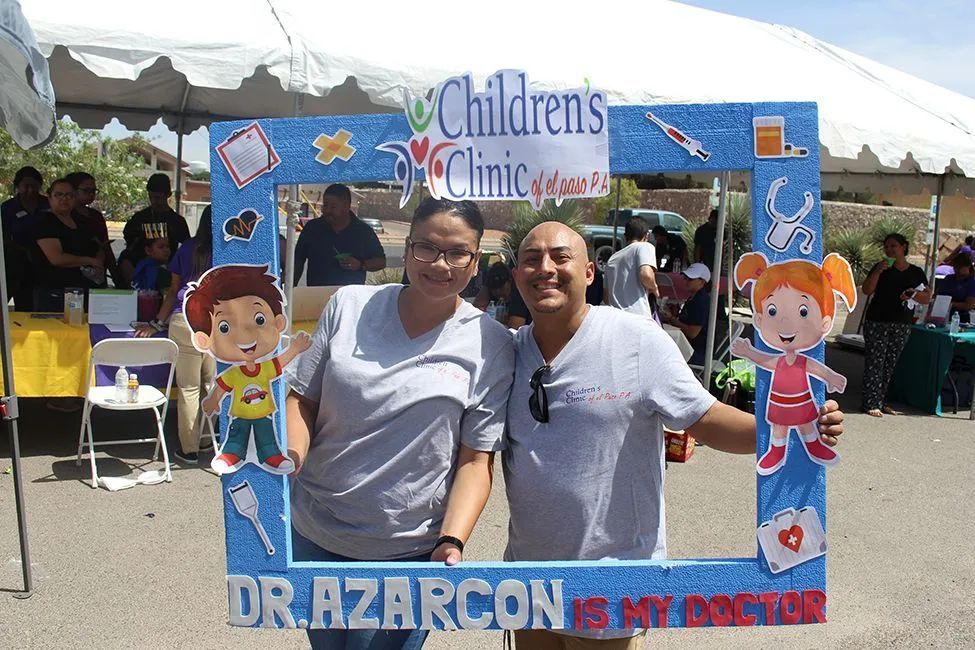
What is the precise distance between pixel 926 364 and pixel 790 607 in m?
7.70

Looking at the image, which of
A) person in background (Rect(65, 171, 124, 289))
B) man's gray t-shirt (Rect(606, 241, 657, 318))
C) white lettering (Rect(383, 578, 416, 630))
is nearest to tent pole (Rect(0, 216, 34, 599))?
white lettering (Rect(383, 578, 416, 630))

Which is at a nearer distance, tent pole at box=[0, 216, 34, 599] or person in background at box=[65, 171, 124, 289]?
tent pole at box=[0, 216, 34, 599]

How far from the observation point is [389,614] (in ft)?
6.06

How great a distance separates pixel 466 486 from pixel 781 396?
28.5 inches

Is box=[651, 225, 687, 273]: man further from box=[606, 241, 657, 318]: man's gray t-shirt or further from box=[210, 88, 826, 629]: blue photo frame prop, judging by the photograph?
box=[210, 88, 826, 629]: blue photo frame prop

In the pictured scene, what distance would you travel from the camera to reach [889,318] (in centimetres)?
824

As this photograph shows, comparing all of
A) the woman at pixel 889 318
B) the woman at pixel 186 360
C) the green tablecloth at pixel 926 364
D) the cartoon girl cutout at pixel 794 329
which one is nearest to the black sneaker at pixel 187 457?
the woman at pixel 186 360

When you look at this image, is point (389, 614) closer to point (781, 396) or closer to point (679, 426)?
point (679, 426)

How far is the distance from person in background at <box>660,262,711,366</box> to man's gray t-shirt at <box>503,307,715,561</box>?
5.28 meters

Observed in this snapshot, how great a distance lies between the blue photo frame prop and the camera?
182cm

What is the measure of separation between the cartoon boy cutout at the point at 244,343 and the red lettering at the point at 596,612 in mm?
727

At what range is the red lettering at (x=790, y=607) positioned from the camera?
1.85 meters

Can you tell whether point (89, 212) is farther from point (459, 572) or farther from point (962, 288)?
point (962, 288)

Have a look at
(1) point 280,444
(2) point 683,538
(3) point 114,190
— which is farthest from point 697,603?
(3) point 114,190
